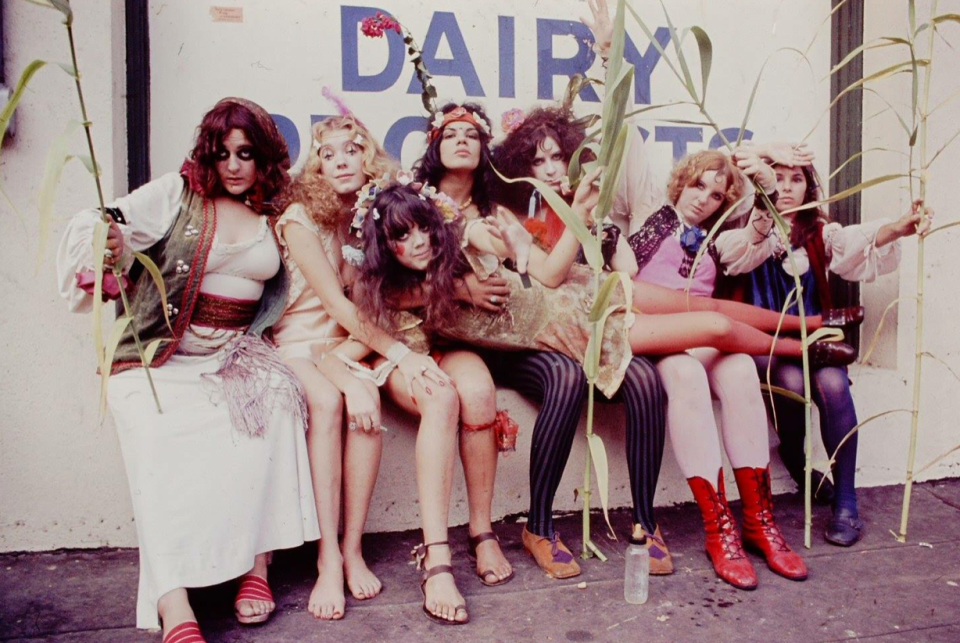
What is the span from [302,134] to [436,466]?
1.54 meters

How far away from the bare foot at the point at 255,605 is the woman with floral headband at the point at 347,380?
13 centimetres

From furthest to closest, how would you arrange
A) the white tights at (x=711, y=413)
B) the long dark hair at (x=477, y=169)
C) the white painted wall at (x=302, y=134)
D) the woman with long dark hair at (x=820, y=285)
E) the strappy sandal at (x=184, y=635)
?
the long dark hair at (x=477, y=169) < the woman with long dark hair at (x=820, y=285) < the white painted wall at (x=302, y=134) < the white tights at (x=711, y=413) < the strappy sandal at (x=184, y=635)

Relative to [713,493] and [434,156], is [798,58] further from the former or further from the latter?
[713,493]

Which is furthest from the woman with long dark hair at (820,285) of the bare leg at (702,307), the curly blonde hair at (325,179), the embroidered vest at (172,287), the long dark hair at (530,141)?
the embroidered vest at (172,287)

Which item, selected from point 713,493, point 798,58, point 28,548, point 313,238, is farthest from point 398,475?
point 798,58

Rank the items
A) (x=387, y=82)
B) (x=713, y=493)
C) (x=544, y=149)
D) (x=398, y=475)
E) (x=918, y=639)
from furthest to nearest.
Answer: (x=387, y=82)
(x=544, y=149)
(x=398, y=475)
(x=713, y=493)
(x=918, y=639)

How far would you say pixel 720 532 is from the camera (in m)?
2.45

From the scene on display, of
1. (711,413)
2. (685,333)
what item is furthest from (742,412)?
(685,333)

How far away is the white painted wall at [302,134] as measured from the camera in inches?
102

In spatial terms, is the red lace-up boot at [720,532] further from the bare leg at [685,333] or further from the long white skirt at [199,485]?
the long white skirt at [199,485]

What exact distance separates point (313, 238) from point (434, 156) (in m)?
0.62

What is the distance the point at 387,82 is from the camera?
10.6 feet

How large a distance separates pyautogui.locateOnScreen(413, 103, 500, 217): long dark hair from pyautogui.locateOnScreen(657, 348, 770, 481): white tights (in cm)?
91

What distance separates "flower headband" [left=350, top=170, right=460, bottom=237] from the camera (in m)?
2.47
